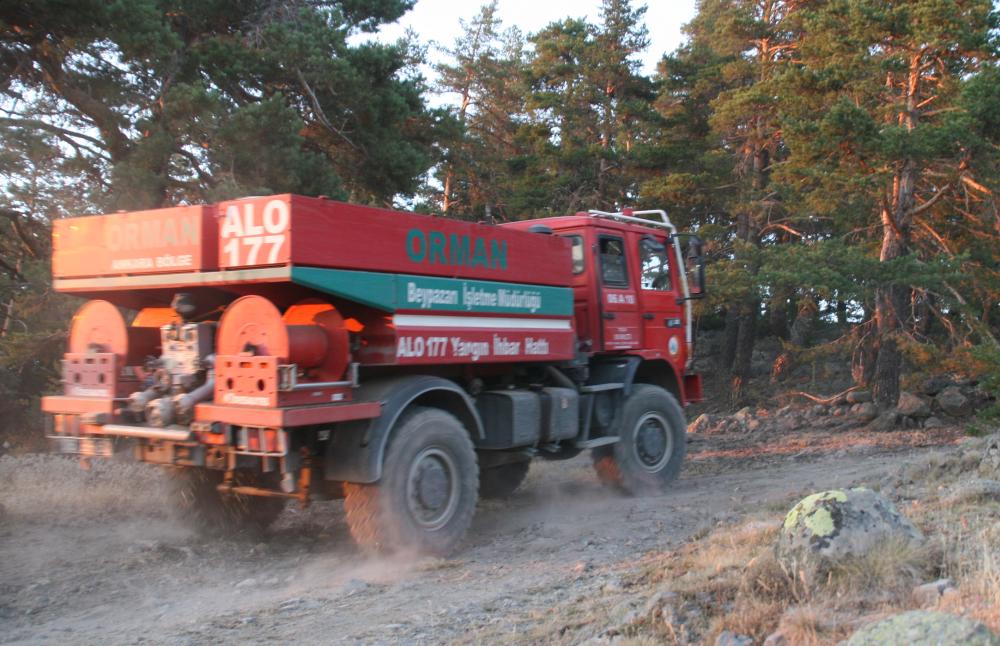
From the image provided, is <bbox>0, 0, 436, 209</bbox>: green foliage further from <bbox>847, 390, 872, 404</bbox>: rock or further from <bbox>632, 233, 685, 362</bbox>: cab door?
<bbox>847, 390, 872, 404</bbox>: rock

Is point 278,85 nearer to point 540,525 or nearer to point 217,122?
point 217,122

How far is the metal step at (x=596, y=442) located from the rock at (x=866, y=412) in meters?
8.49

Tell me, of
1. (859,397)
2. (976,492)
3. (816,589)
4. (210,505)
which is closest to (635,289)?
(976,492)

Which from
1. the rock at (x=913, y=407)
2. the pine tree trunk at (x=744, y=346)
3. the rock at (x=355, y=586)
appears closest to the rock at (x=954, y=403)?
the rock at (x=913, y=407)

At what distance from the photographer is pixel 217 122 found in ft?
43.7

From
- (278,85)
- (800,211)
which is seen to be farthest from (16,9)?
(800,211)

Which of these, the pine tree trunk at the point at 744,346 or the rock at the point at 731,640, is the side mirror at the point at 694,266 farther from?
the pine tree trunk at the point at 744,346

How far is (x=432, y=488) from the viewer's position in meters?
6.68

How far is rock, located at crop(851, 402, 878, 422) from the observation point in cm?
1584

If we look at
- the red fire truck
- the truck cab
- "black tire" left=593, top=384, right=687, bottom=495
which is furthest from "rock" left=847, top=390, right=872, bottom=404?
the red fire truck

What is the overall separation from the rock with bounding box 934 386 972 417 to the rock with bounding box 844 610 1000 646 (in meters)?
13.8

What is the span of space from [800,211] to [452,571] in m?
14.8

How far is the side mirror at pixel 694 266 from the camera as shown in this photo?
384 inches

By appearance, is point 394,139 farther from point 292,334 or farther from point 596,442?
point 292,334
